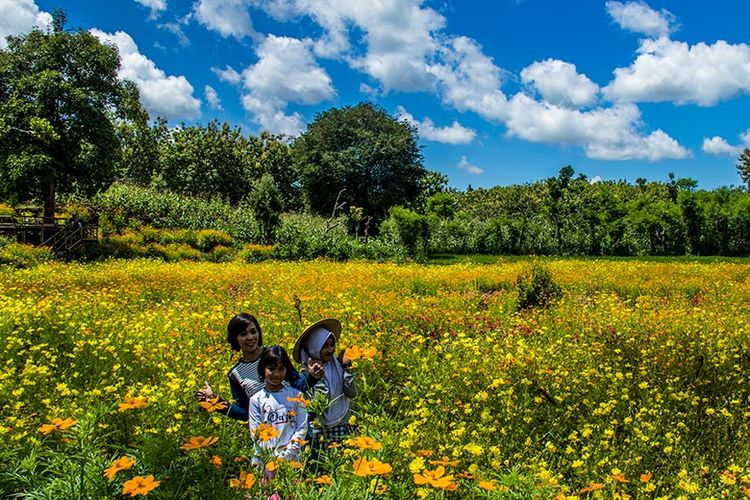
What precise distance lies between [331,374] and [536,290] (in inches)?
291

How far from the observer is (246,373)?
3814mm

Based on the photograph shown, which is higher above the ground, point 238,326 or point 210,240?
point 210,240

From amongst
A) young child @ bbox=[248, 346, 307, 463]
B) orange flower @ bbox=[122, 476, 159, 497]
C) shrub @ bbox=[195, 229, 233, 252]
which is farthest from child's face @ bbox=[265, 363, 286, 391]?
shrub @ bbox=[195, 229, 233, 252]

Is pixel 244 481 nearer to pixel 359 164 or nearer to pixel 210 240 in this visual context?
pixel 210 240

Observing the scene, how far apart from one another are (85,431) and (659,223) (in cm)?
3471

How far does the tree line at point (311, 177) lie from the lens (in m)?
18.6

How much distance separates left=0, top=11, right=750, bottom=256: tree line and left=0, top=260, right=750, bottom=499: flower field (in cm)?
378

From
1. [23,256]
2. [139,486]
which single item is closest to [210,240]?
[23,256]

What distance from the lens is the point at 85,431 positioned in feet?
6.95

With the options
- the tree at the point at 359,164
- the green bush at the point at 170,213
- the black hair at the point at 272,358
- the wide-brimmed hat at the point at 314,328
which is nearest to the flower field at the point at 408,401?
the black hair at the point at 272,358

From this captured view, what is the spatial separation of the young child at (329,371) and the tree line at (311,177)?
5.79m

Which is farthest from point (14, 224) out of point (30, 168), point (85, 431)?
point (85, 431)

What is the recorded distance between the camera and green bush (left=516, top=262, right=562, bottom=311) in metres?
10.0

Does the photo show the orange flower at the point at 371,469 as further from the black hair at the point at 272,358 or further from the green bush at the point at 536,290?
the green bush at the point at 536,290
